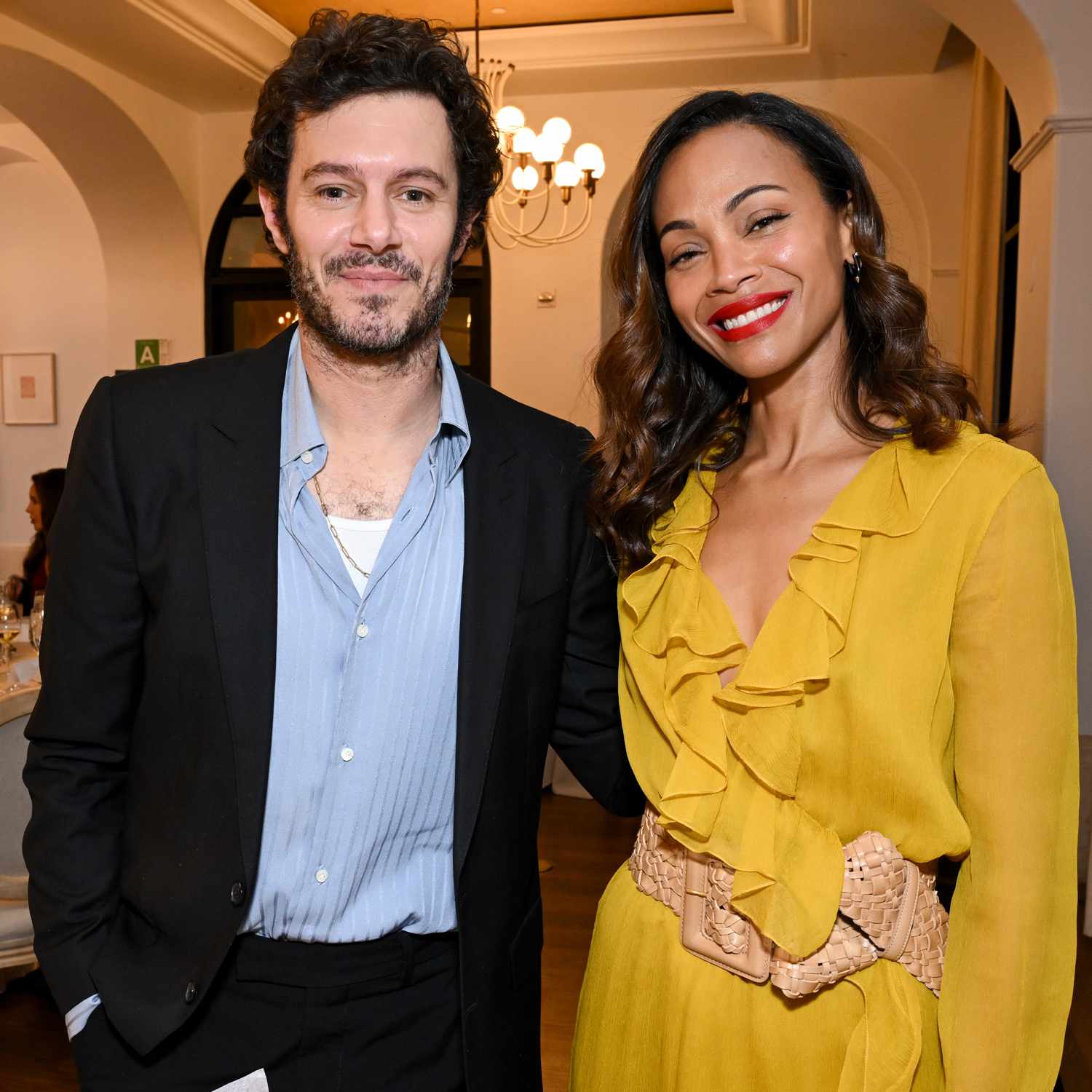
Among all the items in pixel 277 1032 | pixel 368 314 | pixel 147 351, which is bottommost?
pixel 277 1032

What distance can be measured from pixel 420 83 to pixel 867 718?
1131 millimetres

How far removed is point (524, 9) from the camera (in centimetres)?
624

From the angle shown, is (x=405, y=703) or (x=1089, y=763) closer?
(x=405, y=703)

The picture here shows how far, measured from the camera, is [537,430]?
5.70ft

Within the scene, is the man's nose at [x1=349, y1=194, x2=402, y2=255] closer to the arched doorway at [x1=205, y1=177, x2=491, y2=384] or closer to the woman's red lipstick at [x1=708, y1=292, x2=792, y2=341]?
the woman's red lipstick at [x1=708, y1=292, x2=792, y2=341]

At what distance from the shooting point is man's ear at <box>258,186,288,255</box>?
1.72m

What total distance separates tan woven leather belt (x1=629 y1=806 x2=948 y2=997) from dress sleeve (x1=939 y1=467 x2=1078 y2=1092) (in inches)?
2.7

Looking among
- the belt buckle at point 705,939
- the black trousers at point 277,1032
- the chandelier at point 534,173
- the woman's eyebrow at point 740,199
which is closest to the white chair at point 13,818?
the black trousers at point 277,1032

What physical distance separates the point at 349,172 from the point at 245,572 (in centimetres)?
60

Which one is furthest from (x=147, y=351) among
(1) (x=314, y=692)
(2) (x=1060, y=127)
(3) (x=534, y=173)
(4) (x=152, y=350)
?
(1) (x=314, y=692)

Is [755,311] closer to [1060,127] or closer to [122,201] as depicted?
[1060,127]

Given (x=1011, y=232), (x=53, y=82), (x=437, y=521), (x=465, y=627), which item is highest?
(x=53, y=82)

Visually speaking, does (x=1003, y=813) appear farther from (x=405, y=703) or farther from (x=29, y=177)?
(x=29, y=177)

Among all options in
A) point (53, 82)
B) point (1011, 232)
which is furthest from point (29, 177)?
point (1011, 232)
